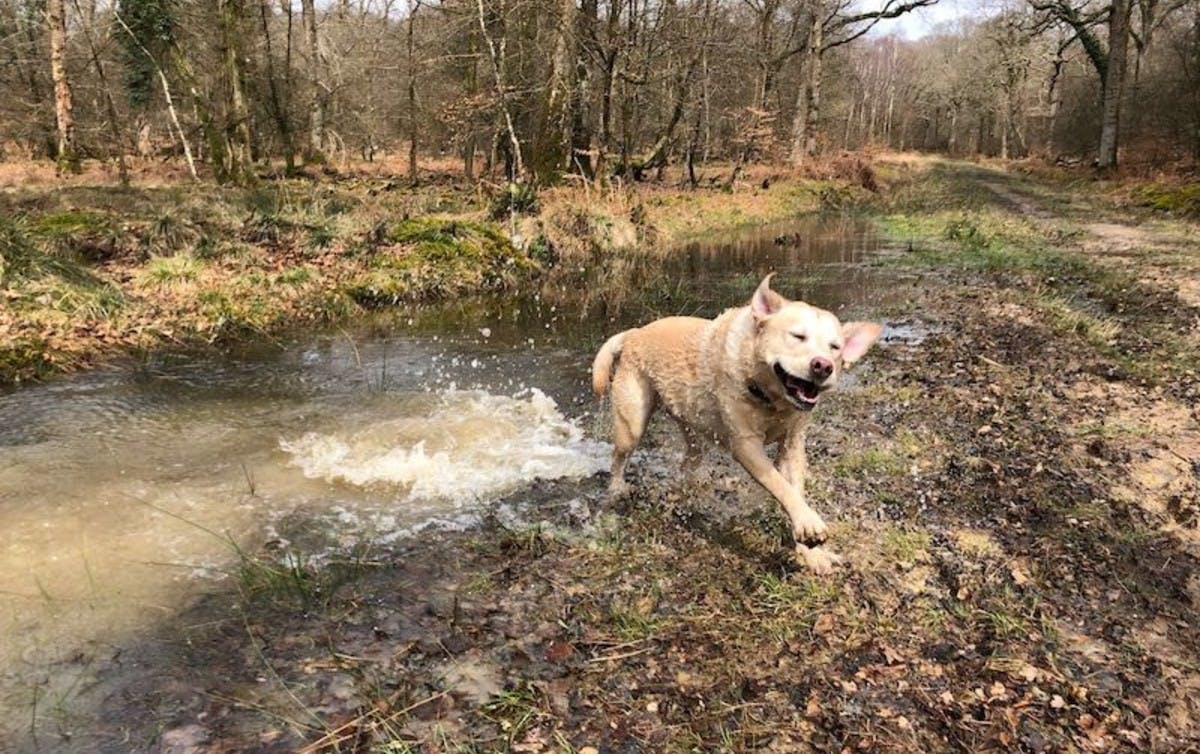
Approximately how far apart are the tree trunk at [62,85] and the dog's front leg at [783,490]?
30536mm

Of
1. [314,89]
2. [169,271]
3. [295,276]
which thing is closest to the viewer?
[169,271]

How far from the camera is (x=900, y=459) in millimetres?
6219

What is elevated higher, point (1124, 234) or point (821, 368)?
point (1124, 234)

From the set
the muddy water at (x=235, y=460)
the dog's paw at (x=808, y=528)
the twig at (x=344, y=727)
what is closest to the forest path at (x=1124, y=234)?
the muddy water at (x=235, y=460)

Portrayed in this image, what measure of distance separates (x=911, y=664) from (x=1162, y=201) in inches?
1041

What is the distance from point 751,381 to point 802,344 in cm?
55

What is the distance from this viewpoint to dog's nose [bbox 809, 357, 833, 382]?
410 cm

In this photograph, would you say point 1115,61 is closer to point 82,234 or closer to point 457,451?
point 457,451

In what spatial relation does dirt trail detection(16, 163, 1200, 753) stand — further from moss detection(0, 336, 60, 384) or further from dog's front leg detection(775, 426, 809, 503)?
moss detection(0, 336, 60, 384)

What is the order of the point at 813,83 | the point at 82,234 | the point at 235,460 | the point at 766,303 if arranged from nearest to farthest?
the point at 766,303 < the point at 235,460 < the point at 82,234 < the point at 813,83

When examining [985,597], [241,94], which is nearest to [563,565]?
[985,597]

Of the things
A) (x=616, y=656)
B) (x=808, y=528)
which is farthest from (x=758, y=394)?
(x=616, y=656)

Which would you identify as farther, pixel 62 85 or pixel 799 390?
pixel 62 85

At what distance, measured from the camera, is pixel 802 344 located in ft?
14.1
